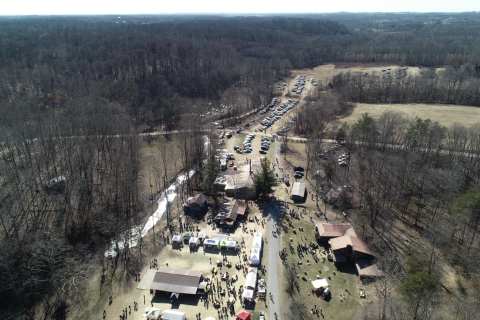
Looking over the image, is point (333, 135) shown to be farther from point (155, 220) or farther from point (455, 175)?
point (155, 220)

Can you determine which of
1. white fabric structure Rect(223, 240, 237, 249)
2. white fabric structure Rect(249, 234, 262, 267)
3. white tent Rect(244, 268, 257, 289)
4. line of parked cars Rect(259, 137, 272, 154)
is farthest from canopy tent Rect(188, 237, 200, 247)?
line of parked cars Rect(259, 137, 272, 154)

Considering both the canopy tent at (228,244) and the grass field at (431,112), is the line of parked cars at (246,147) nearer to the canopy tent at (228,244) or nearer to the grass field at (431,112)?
the grass field at (431,112)

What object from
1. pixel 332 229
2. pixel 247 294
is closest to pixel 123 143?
pixel 332 229

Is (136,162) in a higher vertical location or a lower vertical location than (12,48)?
lower

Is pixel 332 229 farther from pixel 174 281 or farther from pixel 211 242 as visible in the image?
pixel 174 281

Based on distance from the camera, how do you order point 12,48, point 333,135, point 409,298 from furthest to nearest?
point 12,48, point 333,135, point 409,298

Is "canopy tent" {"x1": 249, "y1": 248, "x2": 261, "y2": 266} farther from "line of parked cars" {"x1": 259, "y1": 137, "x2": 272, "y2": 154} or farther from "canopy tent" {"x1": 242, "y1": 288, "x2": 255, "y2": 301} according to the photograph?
"line of parked cars" {"x1": 259, "y1": 137, "x2": 272, "y2": 154}

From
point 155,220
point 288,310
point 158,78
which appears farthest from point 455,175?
point 158,78

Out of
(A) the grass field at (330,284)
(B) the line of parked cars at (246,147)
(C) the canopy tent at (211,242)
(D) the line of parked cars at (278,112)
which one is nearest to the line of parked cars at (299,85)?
(D) the line of parked cars at (278,112)
